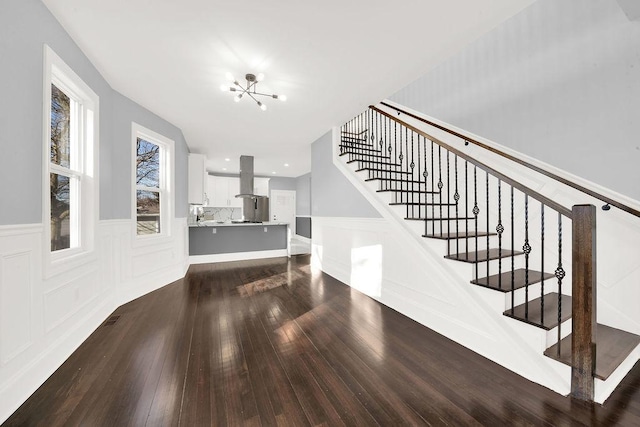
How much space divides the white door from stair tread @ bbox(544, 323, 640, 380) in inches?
323

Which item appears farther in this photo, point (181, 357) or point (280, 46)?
point (280, 46)

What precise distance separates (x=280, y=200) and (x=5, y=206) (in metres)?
8.22

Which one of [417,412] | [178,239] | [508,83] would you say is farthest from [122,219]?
[508,83]

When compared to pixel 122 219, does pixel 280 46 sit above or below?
above

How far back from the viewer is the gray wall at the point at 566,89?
6.46ft

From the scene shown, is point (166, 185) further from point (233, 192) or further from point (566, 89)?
point (566, 89)

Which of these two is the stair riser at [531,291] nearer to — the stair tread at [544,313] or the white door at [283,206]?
the stair tread at [544,313]

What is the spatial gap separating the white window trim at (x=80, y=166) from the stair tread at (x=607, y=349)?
12.4 ft

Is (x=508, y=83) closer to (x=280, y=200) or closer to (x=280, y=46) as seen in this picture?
(x=280, y=46)

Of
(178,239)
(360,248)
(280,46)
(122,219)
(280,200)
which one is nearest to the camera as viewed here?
(280,46)

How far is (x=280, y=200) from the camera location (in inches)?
380

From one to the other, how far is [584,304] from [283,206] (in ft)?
29.0

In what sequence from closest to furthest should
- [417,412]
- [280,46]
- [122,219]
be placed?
[417,412] → [280,46] → [122,219]

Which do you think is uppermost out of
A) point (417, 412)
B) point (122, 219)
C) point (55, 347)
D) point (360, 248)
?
point (122, 219)
